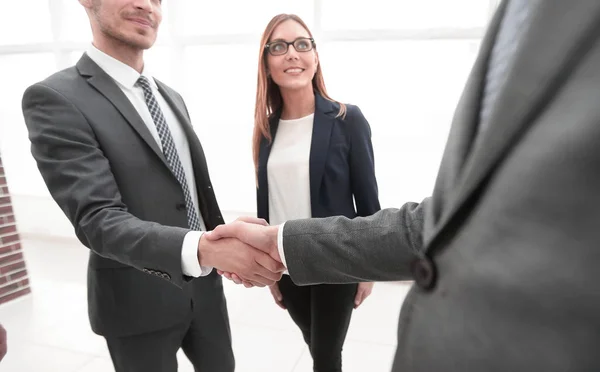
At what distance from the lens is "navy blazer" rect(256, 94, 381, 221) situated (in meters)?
1.62

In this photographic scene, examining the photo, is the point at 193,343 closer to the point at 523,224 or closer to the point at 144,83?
the point at 144,83

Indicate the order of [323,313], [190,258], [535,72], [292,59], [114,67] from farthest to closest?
1. [292,59]
2. [323,313]
3. [114,67]
4. [190,258]
5. [535,72]

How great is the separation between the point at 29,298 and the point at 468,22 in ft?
14.5

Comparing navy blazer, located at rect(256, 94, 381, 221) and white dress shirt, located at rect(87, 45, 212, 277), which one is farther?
navy blazer, located at rect(256, 94, 381, 221)

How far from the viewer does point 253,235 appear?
1099 millimetres

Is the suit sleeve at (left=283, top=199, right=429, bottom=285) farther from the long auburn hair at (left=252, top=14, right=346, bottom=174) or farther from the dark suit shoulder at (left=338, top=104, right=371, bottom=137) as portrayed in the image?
the long auburn hair at (left=252, top=14, right=346, bottom=174)

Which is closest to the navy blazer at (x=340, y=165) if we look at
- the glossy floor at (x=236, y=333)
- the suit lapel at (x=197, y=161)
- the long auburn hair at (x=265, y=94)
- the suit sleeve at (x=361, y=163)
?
the suit sleeve at (x=361, y=163)

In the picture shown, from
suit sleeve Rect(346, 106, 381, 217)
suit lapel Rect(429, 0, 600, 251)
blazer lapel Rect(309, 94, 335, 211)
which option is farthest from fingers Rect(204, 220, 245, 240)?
suit lapel Rect(429, 0, 600, 251)

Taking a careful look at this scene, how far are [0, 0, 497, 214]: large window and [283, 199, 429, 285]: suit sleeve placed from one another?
260cm

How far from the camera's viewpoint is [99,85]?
125 centimetres

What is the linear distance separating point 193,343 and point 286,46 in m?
1.33

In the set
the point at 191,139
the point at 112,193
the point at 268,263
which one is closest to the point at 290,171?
the point at 191,139

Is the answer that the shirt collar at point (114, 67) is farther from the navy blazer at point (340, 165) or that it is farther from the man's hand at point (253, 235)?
the navy blazer at point (340, 165)

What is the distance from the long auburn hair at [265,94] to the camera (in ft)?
5.92
